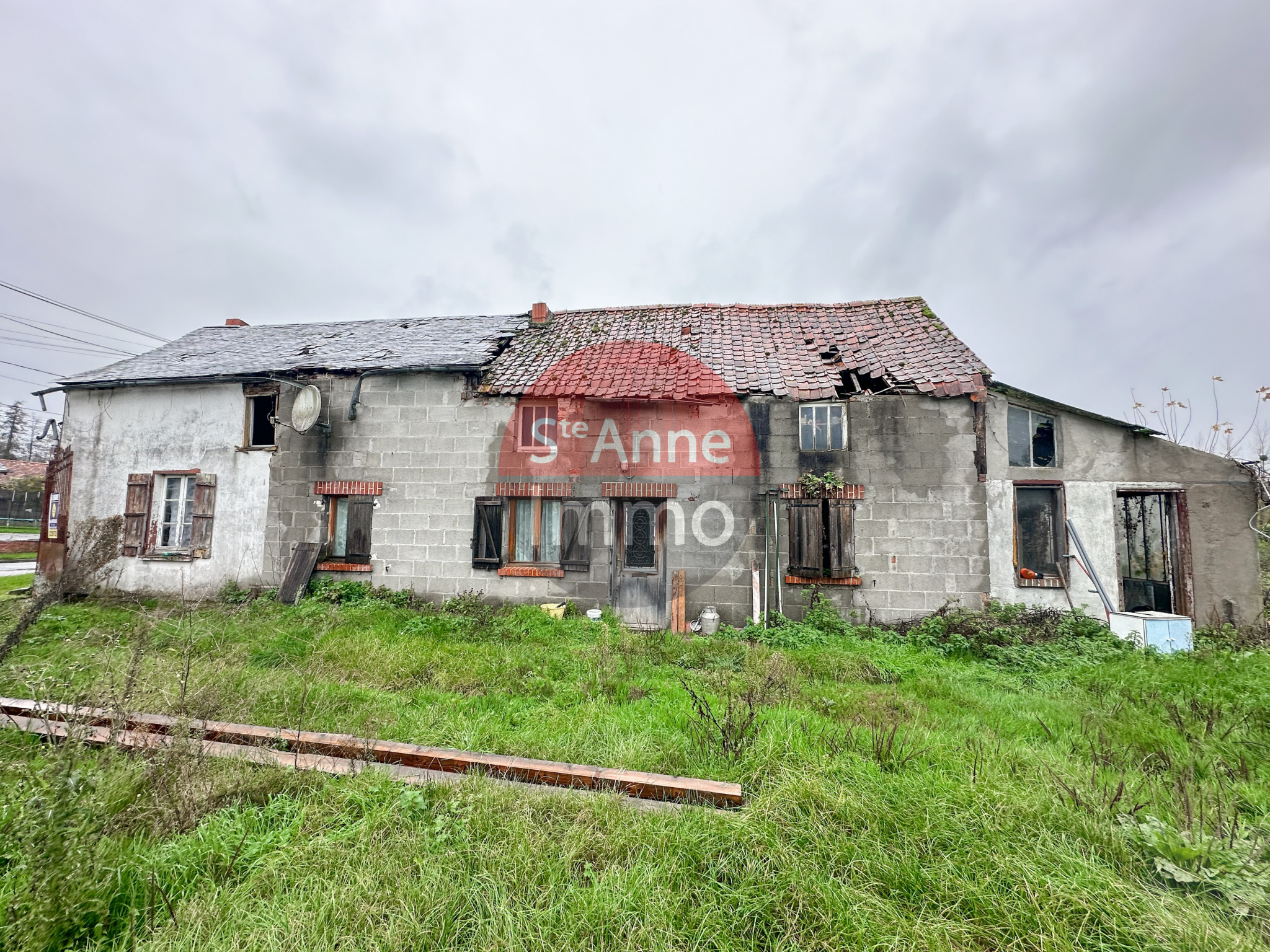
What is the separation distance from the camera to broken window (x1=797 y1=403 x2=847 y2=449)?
311 inches

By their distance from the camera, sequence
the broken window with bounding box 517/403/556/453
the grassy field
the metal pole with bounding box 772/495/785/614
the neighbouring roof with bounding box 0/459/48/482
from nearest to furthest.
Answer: the grassy field, the metal pole with bounding box 772/495/785/614, the broken window with bounding box 517/403/556/453, the neighbouring roof with bounding box 0/459/48/482

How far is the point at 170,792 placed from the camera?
2746 mm

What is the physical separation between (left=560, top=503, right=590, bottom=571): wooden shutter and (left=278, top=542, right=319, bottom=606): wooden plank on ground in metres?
4.51

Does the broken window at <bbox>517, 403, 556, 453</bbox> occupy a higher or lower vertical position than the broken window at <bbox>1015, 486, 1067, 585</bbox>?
higher

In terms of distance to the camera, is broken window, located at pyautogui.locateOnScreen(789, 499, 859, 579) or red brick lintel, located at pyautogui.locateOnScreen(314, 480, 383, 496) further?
red brick lintel, located at pyautogui.locateOnScreen(314, 480, 383, 496)

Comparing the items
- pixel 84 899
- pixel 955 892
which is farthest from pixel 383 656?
pixel 955 892

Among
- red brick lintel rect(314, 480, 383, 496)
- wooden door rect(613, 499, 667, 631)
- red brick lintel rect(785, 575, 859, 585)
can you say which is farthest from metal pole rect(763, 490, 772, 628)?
red brick lintel rect(314, 480, 383, 496)

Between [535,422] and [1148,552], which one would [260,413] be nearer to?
[535,422]

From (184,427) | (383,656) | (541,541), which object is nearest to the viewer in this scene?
(383,656)

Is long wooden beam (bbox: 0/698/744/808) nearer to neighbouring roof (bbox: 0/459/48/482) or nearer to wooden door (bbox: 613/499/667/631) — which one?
wooden door (bbox: 613/499/667/631)

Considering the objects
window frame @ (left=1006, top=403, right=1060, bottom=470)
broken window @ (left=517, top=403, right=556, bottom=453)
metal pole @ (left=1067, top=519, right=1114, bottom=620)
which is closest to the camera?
metal pole @ (left=1067, top=519, right=1114, bottom=620)

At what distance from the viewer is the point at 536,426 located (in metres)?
8.66

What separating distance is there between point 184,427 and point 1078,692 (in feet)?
47.6

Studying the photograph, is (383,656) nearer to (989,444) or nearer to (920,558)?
(920,558)
